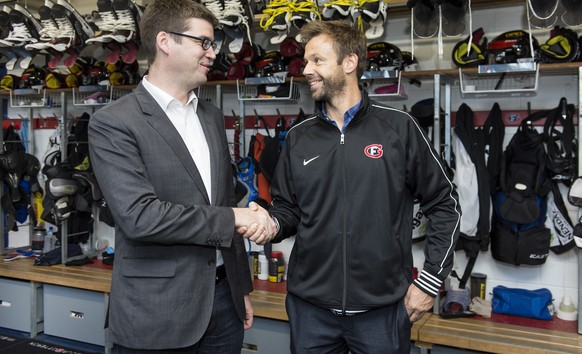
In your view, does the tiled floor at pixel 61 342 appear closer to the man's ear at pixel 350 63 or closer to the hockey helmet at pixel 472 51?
the man's ear at pixel 350 63

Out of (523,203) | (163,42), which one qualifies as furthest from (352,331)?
(523,203)

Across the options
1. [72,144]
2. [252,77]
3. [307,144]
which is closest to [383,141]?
[307,144]

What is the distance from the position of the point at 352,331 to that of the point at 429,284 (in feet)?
1.05

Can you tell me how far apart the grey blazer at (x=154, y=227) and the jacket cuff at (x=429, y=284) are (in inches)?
27.1

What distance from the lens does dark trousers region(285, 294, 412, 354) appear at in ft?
6.03

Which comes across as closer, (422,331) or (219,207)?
(219,207)

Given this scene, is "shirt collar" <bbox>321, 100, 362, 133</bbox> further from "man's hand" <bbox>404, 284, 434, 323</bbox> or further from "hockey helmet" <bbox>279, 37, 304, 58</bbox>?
"hockey helmet" <bbox>279, 37, 304, 58</bbox>

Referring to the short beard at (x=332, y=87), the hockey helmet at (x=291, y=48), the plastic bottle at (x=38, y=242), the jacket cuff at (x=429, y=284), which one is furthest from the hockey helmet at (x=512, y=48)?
the plastic bottle at (x=38, y=242)

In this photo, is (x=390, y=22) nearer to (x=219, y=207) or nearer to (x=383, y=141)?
(x=383, y=141)

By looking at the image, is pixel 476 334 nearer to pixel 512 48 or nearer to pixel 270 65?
pixel 512 48

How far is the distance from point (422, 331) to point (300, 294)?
119cm

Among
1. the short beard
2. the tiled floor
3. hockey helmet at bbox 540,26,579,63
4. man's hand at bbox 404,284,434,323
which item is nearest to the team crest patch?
the short beard

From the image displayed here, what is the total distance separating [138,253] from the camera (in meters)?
1.71

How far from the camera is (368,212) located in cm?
186
